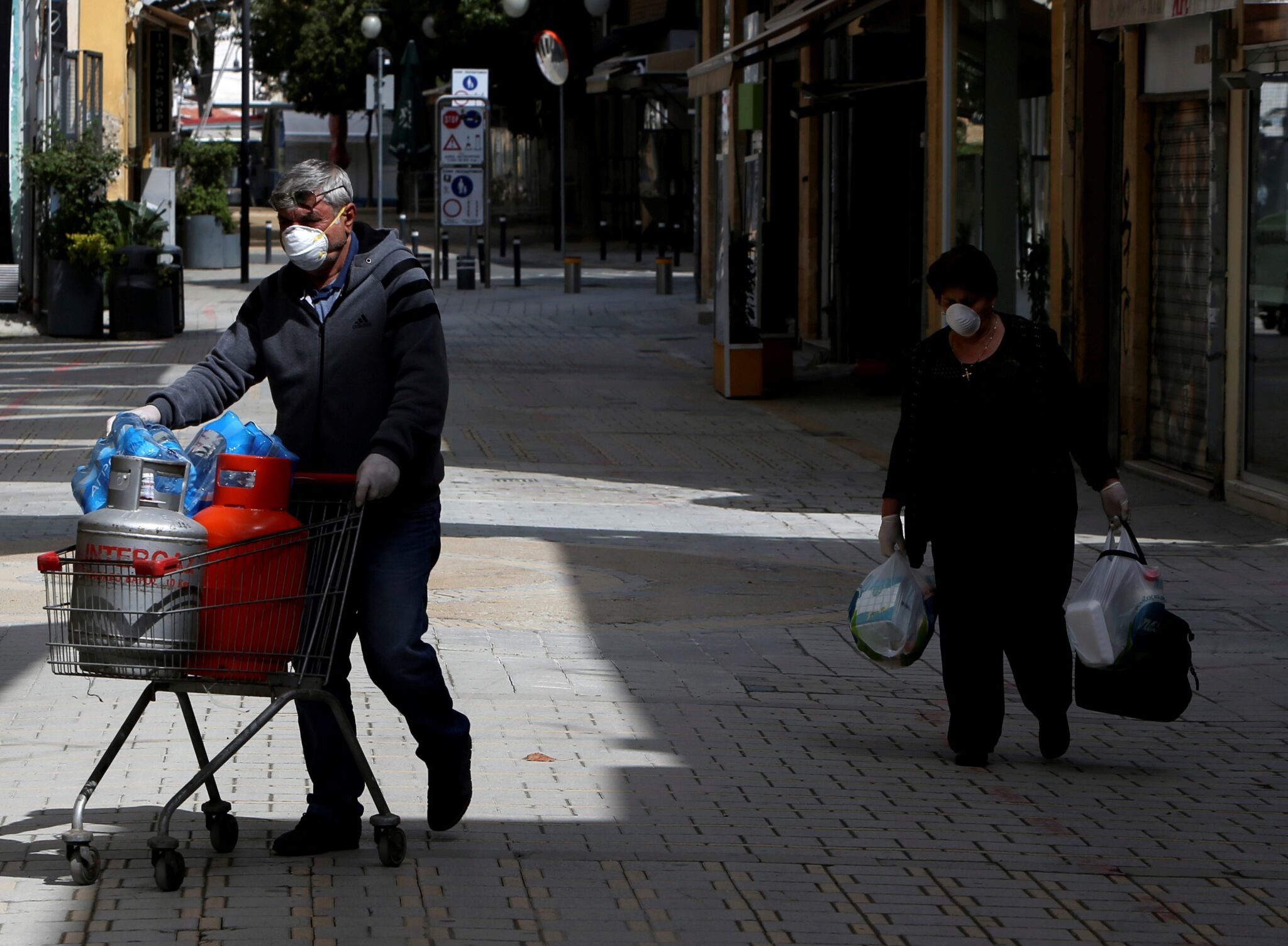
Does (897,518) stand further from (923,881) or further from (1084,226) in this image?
(1084,226)

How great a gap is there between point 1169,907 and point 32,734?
3.53 m

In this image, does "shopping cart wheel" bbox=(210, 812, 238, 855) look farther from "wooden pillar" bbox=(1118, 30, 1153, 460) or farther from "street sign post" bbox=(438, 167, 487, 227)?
"street sign post" bbox=(438, 167, 487, 227)

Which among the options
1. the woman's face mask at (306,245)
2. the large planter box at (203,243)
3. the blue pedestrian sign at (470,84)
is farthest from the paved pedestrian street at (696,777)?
the large planter box at (203,243)

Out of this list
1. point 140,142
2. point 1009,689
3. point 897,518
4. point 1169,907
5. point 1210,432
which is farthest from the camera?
point 140,142

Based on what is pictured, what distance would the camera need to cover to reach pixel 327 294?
16.2 ft

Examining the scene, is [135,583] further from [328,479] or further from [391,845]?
[391,845]

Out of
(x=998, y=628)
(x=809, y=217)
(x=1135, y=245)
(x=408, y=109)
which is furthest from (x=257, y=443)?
(x=408, y=109)

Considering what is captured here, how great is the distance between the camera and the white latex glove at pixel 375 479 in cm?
457

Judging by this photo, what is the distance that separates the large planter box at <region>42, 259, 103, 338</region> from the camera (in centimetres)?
2269

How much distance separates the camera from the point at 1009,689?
24.2 feet

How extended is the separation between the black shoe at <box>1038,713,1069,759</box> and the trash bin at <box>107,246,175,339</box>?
1820 cm

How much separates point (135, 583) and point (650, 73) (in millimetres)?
27880

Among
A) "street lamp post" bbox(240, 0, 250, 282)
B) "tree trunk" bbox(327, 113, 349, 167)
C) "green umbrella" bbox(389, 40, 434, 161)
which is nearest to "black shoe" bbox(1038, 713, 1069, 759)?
"street lamp post" bbox(240, 0, 250, 282)

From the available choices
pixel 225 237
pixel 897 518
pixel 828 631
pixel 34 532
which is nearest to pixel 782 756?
pixel 897 518
